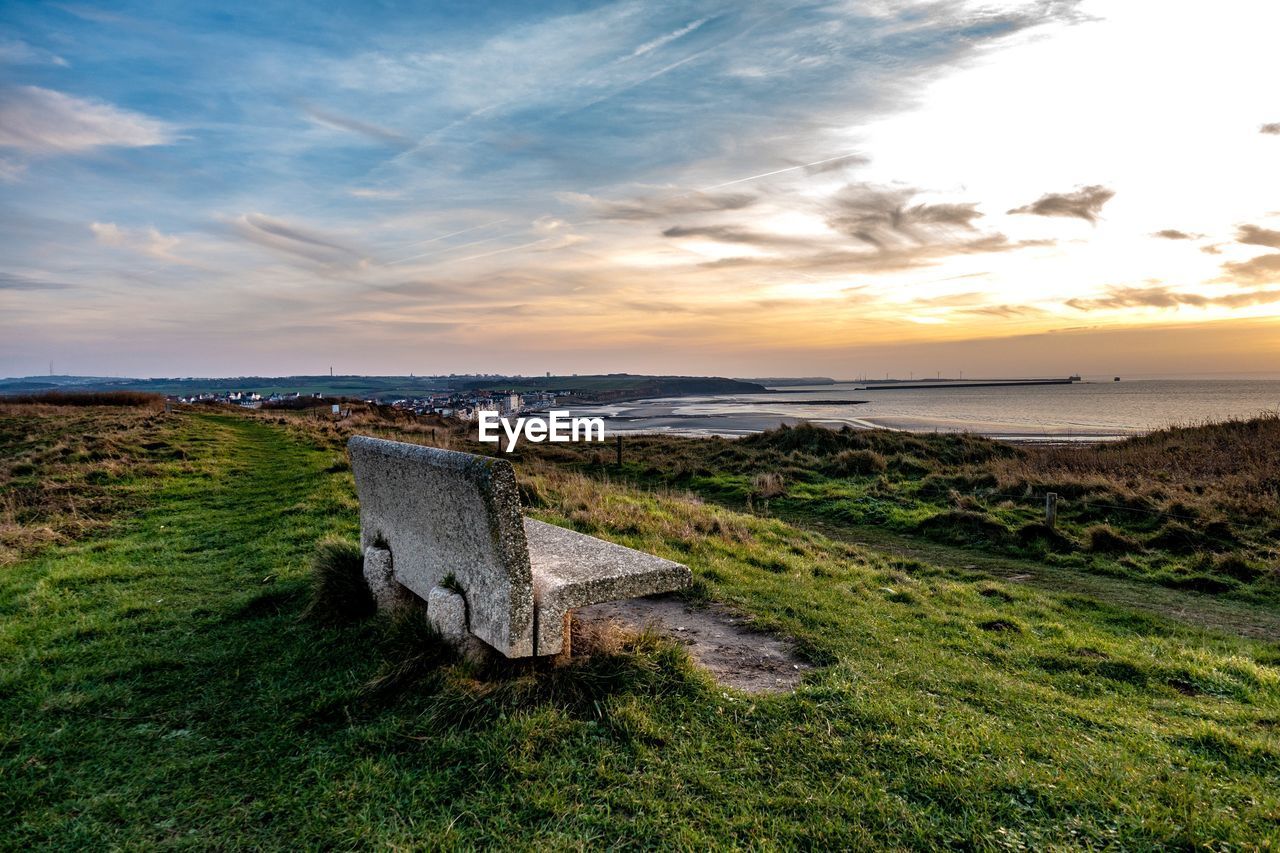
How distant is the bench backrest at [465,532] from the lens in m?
3.52

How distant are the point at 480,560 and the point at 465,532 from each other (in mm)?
205

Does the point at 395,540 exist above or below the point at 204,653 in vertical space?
above

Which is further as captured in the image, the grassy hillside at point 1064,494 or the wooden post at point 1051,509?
the wooden post at point 1051,509

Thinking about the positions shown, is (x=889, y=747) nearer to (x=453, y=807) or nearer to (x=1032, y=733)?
(x=1032, y=733)

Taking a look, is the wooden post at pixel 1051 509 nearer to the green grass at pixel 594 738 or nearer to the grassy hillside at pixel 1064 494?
the grassy hillside at pixel 1064 494

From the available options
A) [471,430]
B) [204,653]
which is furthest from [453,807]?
[471,430]

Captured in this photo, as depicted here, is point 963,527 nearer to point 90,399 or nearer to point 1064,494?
point 1064,494

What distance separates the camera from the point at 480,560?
12.2 ft

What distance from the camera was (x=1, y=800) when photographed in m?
2.86

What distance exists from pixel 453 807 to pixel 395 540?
7.77 ft

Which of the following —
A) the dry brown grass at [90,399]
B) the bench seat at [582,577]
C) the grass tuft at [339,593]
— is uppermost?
the dry brown grass at [90,399]

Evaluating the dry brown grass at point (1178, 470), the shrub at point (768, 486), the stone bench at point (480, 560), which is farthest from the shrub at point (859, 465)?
the stone bench at point (480, 560)

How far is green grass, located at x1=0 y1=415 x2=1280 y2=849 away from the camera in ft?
9.02

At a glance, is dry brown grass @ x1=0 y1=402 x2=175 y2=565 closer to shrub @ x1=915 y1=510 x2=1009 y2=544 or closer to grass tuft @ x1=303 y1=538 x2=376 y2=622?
grass tuft @ x1=303 y1=538 x2=376 y2=622
